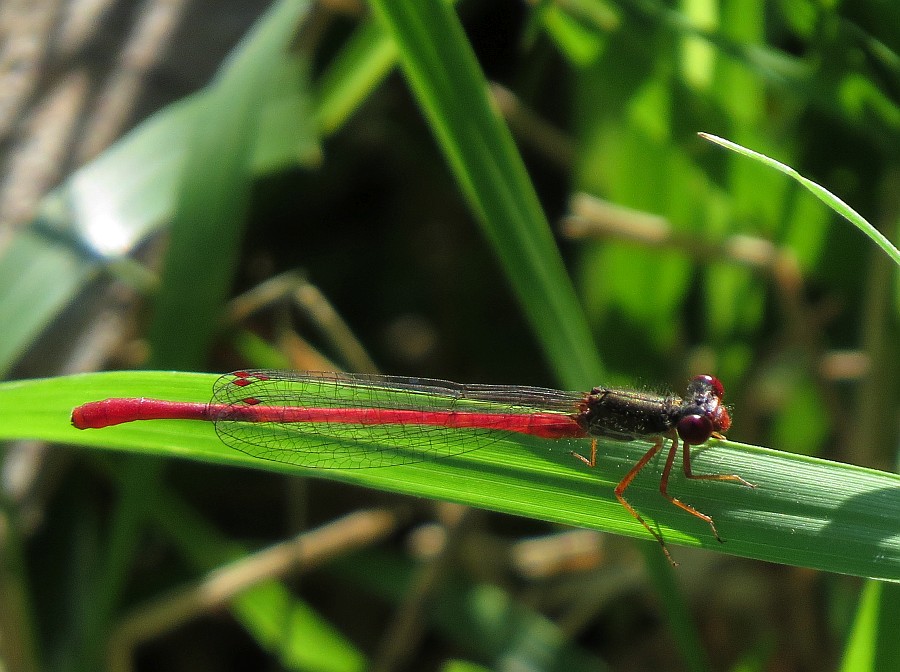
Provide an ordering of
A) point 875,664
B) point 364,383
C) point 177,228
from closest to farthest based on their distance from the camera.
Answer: point 875,664, point 364,383, point 177,228

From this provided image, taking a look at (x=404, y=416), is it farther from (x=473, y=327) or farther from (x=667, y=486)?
(x=473, y=327)

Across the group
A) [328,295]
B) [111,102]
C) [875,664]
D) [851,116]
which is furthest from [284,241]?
[875,664]

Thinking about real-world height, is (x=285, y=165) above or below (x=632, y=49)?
below

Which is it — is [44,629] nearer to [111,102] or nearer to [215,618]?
[215,618]

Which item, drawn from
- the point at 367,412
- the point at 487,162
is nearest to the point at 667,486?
the point at 367,412

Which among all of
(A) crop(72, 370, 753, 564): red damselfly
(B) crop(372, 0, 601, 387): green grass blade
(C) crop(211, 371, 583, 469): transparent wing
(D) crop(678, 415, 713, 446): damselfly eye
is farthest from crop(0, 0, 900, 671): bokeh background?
(D) crop(678, 415, 713, 446): damselfly eye

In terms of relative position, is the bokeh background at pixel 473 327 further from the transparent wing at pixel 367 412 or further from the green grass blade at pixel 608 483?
the green grass blade at pixel 608 483
